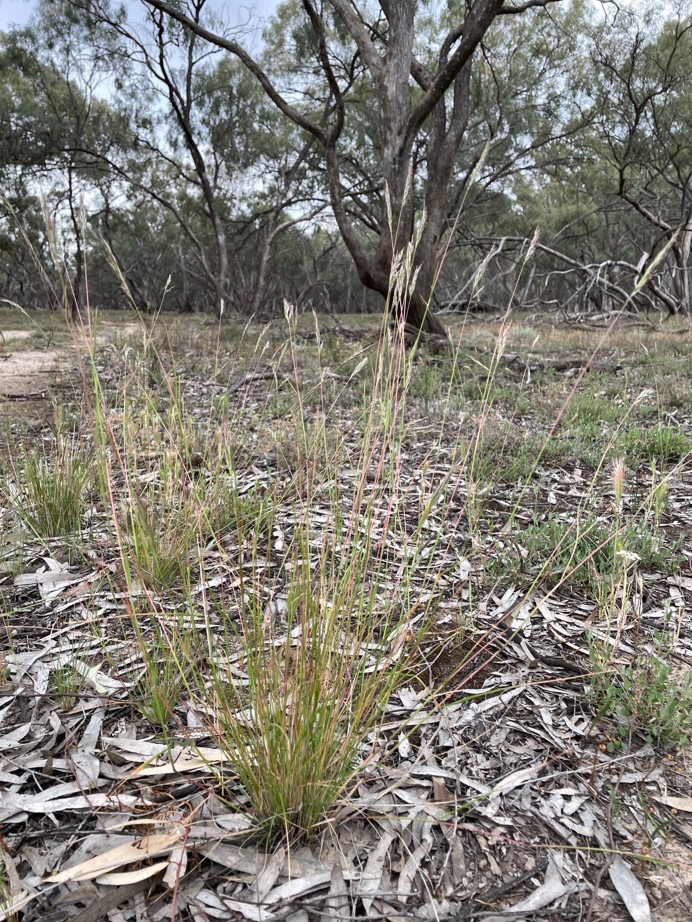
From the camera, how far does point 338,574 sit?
1.75 meters

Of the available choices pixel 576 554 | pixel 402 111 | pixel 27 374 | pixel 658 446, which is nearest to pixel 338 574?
pixel 576 554

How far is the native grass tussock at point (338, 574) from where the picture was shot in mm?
1242

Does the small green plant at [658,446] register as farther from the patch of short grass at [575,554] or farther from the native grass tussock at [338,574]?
Result: the patch of short grass at [575,554]

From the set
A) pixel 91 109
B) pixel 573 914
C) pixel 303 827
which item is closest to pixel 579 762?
pixel 573 914

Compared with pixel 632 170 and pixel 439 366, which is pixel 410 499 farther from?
pixel 632 170

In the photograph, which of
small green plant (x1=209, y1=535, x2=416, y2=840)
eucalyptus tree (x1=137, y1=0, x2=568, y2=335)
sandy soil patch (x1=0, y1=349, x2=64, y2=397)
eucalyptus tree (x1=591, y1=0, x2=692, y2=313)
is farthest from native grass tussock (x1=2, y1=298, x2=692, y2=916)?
eucalyptus tree (x1=591, y1=0, x2=692, y2=313)

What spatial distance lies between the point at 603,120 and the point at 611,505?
578 inches

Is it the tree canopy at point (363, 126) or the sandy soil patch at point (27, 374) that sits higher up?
the tree canopy at point (363, 126)

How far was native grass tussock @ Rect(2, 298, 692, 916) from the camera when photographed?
124 centimetres

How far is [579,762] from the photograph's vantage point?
1.46 metres

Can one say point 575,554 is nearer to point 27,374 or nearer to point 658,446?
point 658,446

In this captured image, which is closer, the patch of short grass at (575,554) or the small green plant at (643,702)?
the small green plant at (643,702)

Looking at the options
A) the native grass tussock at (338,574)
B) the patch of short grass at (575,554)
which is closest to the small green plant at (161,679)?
the native grass tussock at (338,574)

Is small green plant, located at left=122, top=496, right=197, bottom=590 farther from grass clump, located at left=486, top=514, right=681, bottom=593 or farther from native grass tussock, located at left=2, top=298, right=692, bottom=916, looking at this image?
grass clump, located at left=486, top=514, right=681, bottom=593
